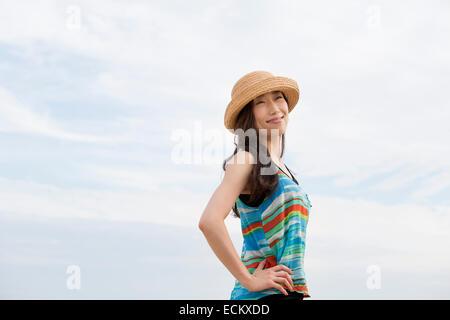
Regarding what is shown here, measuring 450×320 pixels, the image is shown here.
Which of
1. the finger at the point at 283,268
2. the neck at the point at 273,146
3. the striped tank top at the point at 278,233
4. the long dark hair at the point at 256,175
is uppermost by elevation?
the neck at the point at 273,146

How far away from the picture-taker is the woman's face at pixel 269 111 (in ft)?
12.2

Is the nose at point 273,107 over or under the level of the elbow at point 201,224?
over

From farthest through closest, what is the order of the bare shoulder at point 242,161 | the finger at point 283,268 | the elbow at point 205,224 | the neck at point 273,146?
the neck at point 273,146 < the bare shoulder at point 242,161 < the finger at point 283,268 < the elbow at point 205,224

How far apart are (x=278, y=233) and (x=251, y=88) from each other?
1.18 m

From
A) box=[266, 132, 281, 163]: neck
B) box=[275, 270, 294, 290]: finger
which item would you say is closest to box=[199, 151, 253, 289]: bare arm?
box=[275, 270, 294, 290]: finger

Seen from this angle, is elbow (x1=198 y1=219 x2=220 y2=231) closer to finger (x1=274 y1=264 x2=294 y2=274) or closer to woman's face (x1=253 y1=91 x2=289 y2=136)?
finger (x1=274 y1=264 x2=294 y2=274)

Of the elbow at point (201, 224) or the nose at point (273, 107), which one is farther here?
the nose at point (273, 107)

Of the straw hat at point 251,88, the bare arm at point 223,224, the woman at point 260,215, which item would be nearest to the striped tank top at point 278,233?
the woman at point 260,215

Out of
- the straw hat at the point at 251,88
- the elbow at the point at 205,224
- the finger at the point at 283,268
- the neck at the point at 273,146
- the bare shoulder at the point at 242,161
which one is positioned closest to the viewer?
the elbow at the point at 205,224

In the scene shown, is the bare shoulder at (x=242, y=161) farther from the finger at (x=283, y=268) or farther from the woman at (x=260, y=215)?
the finger at (x=283, y=268)
